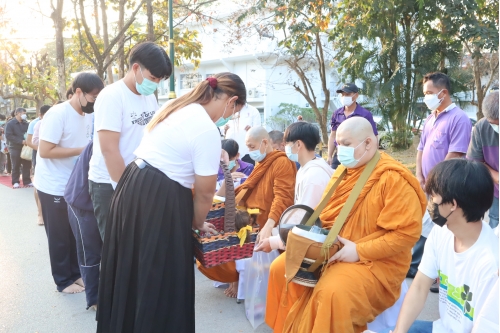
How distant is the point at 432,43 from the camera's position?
11.3 meters

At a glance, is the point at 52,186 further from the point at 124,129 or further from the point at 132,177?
the point at 132,177

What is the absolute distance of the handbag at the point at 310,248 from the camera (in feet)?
8.63

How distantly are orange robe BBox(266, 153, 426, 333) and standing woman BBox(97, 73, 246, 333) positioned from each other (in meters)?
0.70

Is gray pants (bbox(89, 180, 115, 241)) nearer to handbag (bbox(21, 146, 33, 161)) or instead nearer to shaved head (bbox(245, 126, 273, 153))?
shaved head (bbox(245, 126, 273, 153))

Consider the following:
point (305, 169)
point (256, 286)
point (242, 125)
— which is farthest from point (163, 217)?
point (242, 125)

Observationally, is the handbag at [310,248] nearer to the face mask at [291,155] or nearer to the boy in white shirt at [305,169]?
the boy in white shirt at [305,169]

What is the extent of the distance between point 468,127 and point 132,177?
325 cm

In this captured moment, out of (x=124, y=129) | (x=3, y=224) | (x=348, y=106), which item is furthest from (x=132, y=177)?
(x=3, y=224)

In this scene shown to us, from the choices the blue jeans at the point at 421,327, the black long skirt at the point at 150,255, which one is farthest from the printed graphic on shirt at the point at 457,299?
the black long skirt at the point at 150,255

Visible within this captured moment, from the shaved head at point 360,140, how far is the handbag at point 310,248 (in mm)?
216

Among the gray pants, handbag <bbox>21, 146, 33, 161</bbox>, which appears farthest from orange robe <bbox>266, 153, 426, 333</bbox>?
handbag <bbox>21, 146, 33, 161</bbox>

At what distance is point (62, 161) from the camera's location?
13.9 ft

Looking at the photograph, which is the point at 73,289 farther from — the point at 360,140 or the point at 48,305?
the point at 360,140

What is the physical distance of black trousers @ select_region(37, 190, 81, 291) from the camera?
168 inches
